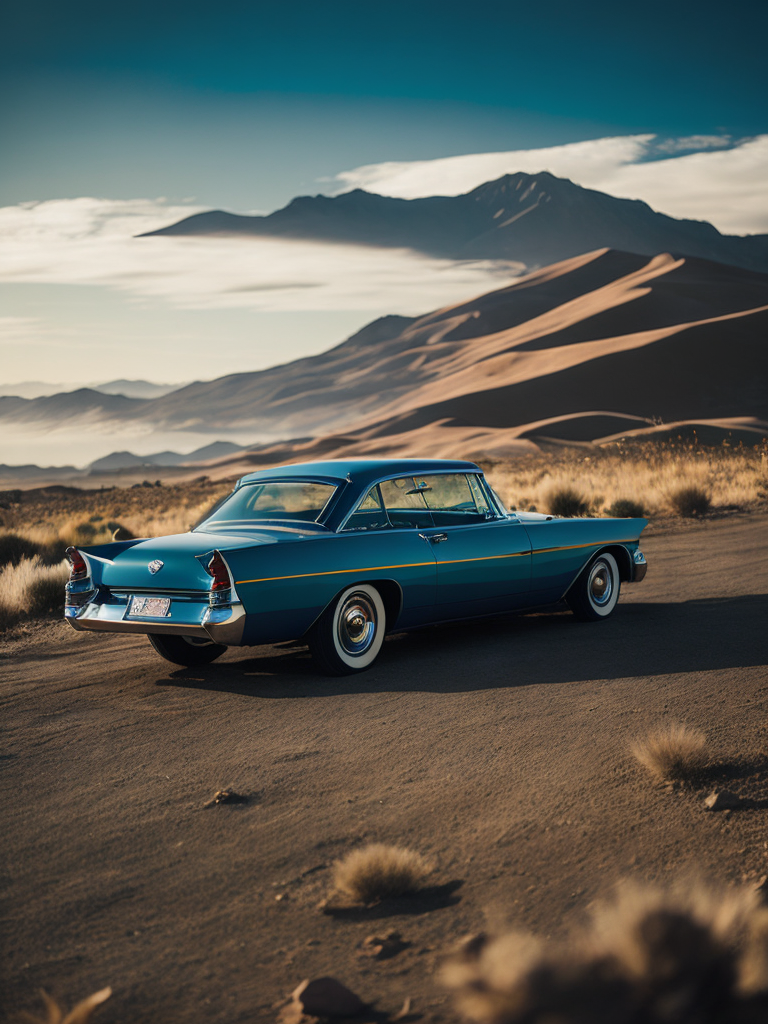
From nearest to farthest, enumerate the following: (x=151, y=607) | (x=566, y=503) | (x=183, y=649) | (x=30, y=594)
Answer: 1. (x=151, y=607)
2. (x=183, y=649)
3. (x=30, y=594)
4. (x=566, y=503)

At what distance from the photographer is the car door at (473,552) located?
314 inches

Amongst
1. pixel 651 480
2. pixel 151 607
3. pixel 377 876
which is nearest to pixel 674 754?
pixel 377 876

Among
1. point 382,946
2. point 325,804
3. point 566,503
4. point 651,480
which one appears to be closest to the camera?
point 382,946

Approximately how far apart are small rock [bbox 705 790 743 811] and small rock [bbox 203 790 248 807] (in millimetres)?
2146

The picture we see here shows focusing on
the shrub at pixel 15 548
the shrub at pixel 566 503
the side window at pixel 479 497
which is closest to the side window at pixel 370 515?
the side window at pixel 479 497

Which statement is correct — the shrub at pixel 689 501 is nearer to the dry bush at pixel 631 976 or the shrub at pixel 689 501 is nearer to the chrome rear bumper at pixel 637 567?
the chrome rear bumper at pixel 637 567

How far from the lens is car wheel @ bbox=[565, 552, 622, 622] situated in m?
9.29

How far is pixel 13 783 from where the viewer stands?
5.39m

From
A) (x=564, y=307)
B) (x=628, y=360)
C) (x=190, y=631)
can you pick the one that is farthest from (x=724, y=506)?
(x=564, y=307)

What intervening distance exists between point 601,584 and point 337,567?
11.0ft

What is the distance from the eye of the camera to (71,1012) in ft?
9.99

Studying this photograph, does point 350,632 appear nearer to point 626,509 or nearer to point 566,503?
point 566,503

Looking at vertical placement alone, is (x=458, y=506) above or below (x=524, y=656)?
above

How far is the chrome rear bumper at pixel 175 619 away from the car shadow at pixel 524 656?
0.67 m
